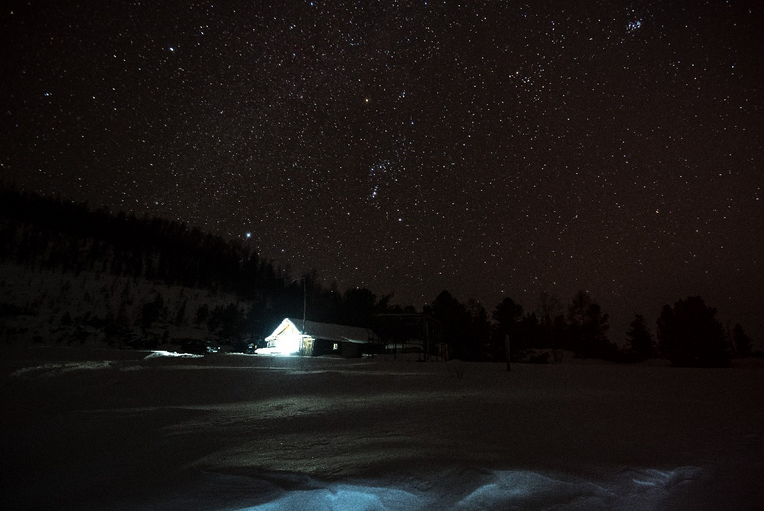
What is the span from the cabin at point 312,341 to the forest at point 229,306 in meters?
4.65

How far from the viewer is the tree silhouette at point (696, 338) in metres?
32.9

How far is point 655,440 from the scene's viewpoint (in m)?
4.37

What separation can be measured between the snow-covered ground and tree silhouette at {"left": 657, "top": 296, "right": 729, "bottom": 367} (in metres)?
32.8

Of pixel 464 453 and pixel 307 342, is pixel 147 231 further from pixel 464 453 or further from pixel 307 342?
pixel 464 453

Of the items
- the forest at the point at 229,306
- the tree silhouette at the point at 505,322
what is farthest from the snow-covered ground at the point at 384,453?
the tree silhouette at the point at 505,322

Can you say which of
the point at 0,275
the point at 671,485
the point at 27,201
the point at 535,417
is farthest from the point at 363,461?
the point at 27,201

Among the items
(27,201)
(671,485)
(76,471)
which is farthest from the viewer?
(27,201)

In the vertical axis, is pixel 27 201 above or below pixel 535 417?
above

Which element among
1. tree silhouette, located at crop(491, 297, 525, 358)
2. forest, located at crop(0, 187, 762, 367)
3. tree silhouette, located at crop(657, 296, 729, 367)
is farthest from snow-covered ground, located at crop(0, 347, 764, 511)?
tree silhouette, located at crop(491, 297, 525, 358)

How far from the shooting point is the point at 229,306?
80.8 meters

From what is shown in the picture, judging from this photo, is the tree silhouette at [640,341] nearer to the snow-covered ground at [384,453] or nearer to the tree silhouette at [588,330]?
the tree silhouette at [588,330]

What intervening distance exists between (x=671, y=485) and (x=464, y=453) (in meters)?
1.62

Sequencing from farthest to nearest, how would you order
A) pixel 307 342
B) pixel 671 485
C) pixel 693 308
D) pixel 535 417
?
1. pixel 307 342
2. pixel 693 308
3. pixel 535 417
4. pixel 671 485

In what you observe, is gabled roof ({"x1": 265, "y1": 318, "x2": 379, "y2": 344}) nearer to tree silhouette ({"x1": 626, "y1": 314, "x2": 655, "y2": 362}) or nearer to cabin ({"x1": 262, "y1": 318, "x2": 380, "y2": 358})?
cabin ({"x1": 262, "y1": 318, "x2": 380, "y2": 358})
